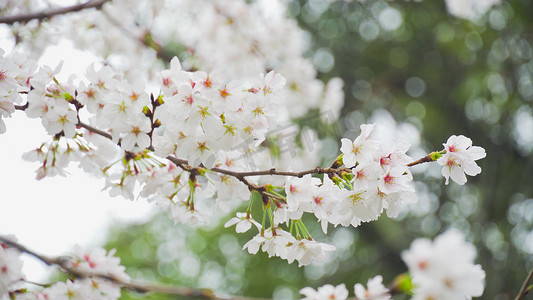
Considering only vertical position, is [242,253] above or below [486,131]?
below

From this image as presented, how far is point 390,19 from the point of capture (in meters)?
7.60

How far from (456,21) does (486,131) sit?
191cm

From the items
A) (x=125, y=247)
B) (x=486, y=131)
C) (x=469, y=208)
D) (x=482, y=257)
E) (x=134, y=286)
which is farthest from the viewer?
(x=125, y=247)

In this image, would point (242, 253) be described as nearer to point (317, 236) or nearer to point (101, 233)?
point (317, 236)

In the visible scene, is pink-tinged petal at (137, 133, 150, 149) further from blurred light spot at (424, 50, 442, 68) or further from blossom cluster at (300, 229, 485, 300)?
blurred light spot at (424, 50, 442, 68)

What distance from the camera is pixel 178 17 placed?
5.29 metres

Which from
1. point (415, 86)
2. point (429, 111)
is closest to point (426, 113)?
point (429, 111)

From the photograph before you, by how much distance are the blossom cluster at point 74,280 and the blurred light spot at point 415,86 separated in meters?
6.84

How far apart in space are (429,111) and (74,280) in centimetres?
682

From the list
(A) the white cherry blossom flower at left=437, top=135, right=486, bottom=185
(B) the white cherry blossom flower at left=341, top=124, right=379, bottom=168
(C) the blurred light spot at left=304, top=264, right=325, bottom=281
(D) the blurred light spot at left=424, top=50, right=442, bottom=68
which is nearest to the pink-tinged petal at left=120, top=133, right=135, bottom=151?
(B) the white cherry blossom flower at left=341, top=124, right=379, bottom=168

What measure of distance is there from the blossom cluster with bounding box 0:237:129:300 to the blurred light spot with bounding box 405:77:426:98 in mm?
6837

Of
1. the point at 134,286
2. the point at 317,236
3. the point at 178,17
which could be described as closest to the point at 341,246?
the point at 317,236

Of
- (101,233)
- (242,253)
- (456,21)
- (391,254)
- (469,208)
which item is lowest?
(101,233)

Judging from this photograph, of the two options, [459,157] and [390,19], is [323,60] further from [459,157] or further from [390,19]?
[459,157]
